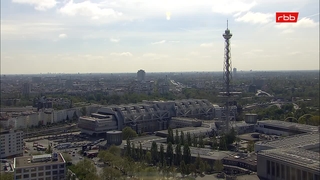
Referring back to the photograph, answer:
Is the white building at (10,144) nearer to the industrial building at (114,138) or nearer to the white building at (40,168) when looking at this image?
the industrial building at (114,138)

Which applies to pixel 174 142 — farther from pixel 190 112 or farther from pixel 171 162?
pixel 190 112

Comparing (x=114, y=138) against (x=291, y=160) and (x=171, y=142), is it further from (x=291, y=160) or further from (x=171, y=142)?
(x=291, y=160)

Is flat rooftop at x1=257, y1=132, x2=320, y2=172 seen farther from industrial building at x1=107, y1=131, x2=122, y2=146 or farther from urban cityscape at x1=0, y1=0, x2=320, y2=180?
industrial building at x1=107, y1=131, x2=122, y2=146

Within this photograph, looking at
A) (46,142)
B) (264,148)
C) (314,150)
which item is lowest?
(46,142)

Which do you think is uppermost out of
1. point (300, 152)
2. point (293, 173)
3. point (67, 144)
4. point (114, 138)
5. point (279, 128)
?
point (300, 152)

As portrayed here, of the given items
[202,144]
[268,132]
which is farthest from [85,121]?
[268,132]

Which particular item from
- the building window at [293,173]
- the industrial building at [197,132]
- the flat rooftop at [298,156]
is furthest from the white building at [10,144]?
the building window at [293,173]

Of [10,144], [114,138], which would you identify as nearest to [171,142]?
[114,138]
